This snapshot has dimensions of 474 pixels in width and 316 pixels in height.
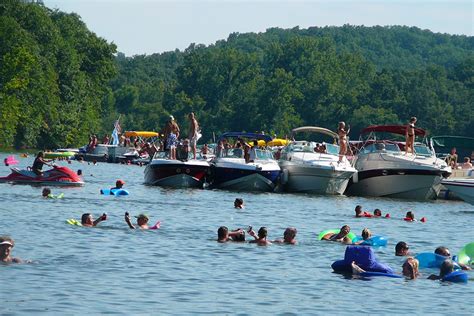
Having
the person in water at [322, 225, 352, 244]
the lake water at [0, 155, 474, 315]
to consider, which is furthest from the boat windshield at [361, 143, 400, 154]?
the person in water at [322, 225, 352, 244]

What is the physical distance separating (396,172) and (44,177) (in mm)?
14946

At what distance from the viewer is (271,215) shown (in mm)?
40094

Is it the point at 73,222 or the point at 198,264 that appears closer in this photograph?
the point at 198,264

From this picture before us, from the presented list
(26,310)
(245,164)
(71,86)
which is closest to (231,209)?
(245,164)

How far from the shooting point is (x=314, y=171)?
50.9 metres

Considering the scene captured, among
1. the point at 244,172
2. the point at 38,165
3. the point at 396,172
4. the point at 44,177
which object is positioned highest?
the point at 396,172

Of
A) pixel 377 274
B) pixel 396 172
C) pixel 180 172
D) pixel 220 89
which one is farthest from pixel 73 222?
pixel 220 89

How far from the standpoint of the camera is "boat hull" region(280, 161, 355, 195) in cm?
5069

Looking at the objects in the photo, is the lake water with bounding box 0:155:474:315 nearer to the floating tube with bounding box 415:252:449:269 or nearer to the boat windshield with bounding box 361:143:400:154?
the floating tube with bounding box 415:252:449:269

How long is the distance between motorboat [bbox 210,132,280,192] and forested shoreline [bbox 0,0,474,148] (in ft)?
185

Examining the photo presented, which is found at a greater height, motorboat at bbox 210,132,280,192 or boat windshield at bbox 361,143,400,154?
boat windshield at bbox 361,143,400,154

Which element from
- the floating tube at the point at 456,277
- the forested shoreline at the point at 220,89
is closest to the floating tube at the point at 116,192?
the floating tube at the point at 456,277

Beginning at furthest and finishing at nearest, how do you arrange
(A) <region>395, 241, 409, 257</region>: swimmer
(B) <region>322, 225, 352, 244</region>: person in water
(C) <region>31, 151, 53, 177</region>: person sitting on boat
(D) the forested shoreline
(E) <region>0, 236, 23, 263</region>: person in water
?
(D) the forested shoreline, (C) <region>31, 151, 53, 177</region>: person sitting on boat, (B) <region>322, 225, 352, 244</region>: person in water, (A) <region>395, 241, 409, 257</region>: swimmer, (E) <region>0, 236, 23, 263</region>: person in water

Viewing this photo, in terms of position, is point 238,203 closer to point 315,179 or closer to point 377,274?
point 315,179
